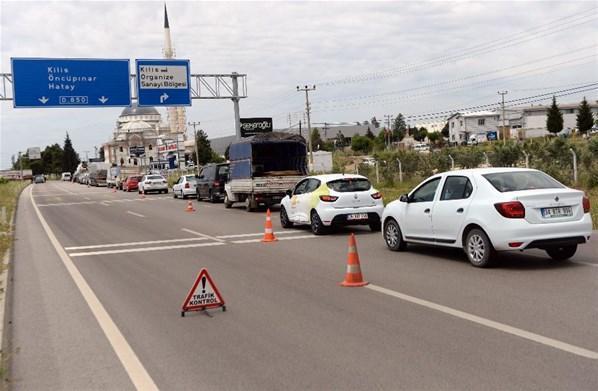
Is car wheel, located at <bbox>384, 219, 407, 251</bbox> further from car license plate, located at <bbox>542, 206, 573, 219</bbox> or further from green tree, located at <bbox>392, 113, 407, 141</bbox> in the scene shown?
green tree, located at <bbox>392, 113, 407, 141</bbox>

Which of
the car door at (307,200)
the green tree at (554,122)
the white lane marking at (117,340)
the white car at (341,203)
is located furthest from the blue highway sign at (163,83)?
the green tree at (554,122)

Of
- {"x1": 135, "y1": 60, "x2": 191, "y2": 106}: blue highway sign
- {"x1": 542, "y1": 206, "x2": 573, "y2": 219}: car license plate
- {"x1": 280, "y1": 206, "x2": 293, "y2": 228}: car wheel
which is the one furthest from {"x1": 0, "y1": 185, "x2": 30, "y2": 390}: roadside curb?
{"x1": 135, "y1": 60, "x2": 191, "y2": 106}: blue highway sign

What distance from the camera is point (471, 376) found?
5383 mm

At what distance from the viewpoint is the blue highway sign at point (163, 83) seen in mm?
35469

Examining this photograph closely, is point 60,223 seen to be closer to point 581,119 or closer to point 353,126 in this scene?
point 581,119

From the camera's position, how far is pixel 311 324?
24.2ft

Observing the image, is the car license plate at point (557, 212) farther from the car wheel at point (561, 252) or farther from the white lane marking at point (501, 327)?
the white lane marking at point (501, 327)

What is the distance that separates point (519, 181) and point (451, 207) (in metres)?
1.14

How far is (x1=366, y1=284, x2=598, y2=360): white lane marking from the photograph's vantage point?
19.5ft

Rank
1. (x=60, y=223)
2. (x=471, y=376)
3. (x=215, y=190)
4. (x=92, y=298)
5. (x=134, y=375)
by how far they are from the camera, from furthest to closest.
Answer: (x=215, y=190), (x=60, y=223), (x=92, y=298), (x=134, y=375), (x=471, y=376)

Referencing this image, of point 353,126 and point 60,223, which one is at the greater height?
point 353,126

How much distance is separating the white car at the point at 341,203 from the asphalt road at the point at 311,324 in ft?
9.83

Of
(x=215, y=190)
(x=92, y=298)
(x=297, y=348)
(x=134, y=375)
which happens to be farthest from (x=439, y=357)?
(x=215, y=190)

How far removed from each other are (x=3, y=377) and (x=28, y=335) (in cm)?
166
